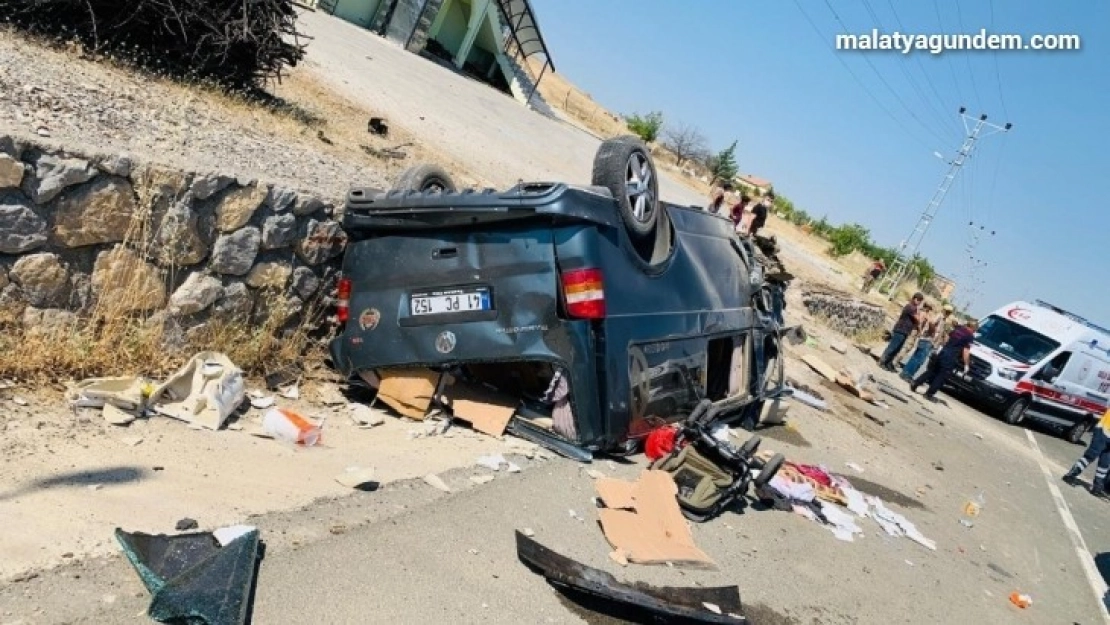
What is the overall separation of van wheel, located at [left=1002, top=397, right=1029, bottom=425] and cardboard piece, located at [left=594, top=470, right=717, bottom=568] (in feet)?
56.5

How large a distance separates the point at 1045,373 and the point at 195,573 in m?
20.6

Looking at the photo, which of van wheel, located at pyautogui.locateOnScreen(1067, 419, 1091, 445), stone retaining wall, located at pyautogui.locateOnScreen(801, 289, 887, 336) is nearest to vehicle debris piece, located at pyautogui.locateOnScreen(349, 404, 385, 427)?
stone retaining wall, located at pyautogui.locateOnScreen(801, 289, 887, 336)

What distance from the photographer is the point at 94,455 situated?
155 inches

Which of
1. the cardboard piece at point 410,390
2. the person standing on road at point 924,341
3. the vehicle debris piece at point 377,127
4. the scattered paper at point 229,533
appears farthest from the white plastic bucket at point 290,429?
the person standing on road at point 924,341

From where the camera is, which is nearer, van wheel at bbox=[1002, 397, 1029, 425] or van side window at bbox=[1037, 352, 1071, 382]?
van side window at bbox=[1037, 352, 1071, 382]

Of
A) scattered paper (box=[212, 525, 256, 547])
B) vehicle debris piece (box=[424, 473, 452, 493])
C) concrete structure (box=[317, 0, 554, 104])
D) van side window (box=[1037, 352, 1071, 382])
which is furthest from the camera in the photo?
concrete structure (box=[317, 0, 554, 104])

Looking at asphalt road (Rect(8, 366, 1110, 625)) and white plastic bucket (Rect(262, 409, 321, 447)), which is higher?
asphalt road (Rect(8, 366, 1110, 625))

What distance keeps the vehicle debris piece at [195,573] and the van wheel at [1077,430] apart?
21.5 metres

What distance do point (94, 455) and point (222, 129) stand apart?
12.7 feet

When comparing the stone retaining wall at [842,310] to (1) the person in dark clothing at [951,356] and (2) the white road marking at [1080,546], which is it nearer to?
(1) the person in dark clothing at [951,356]

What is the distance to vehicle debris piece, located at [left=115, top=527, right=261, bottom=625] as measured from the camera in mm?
2814

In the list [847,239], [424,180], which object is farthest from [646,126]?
[424,180]

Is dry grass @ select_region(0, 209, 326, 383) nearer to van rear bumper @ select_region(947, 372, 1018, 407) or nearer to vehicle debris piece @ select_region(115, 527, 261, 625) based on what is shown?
A: vehicle debris piece @ select_region(115, 527, 261, 625)

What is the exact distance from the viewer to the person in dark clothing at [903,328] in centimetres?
1931
